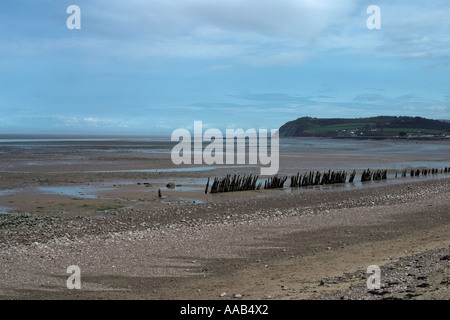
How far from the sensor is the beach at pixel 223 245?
766 centimetres

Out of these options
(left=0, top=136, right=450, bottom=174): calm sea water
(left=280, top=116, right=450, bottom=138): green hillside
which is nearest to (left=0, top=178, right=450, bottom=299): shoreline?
(left=0, top=136, right=450, bottom=174): calm sea water

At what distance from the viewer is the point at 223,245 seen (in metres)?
11.3

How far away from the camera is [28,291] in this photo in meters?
7.91

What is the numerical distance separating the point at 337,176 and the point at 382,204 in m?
11.0

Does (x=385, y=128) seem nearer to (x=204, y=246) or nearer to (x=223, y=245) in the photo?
(x=223, y=245)

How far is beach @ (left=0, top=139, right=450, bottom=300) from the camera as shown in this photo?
25.1ft

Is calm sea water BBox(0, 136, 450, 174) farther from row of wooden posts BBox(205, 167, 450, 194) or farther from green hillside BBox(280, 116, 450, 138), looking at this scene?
green hillside BBox(280, 116, 450, 138)

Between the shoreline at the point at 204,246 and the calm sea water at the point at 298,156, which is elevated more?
the calm sea water at the point at 298,156
